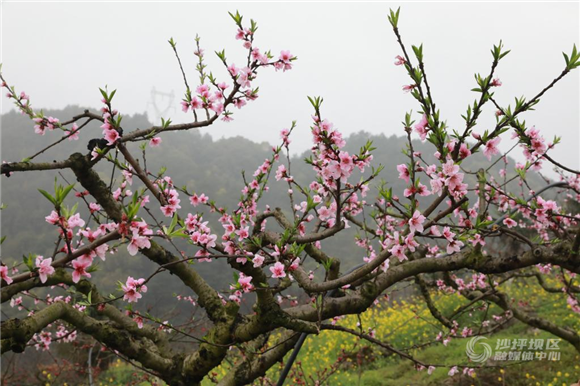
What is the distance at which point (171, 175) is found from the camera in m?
32.3

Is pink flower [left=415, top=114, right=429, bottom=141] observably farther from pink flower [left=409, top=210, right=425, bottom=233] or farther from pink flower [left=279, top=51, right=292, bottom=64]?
pink flower [left=279, top=51, right=292, bottom=64]

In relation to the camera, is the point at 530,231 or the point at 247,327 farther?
the point at 530,231

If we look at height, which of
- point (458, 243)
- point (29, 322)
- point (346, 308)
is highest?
point (458, 243)

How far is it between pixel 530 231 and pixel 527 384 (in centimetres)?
851

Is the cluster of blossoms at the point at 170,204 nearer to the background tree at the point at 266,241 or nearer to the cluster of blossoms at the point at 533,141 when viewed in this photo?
the background tree at the point at 266,241

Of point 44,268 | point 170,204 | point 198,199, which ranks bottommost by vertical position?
point 44,268

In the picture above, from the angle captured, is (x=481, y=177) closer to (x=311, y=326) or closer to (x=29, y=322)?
(x=311, y=326)

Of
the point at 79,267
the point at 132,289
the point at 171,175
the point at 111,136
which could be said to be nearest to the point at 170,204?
the point at 111,136

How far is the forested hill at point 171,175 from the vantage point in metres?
23.0

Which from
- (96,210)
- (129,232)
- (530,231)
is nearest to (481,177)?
(129,232)

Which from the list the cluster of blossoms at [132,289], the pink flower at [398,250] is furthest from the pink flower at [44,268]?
the pink flower at [398,250]

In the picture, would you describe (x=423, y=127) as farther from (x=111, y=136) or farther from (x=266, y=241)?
(x=111, y=136)

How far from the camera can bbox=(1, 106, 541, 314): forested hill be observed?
23.0 m

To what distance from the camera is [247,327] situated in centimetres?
221
